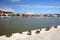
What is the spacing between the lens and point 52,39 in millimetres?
6383

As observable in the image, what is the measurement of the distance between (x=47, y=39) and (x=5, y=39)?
1.59 m

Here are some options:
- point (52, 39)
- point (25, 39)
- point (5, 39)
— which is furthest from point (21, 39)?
point (52, 39)

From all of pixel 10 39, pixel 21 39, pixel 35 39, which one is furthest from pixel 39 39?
pixel 10 39

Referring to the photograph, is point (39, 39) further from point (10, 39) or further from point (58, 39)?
point (10, 39)

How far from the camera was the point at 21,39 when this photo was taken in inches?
254

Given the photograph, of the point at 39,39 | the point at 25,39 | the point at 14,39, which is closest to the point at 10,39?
the point at 14,39

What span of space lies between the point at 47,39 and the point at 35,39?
450 millimetres

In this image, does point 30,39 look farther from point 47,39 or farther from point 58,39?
point 58,39

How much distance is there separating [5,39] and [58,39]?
78.8 inches

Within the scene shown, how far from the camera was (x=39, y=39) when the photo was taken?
6359 mm

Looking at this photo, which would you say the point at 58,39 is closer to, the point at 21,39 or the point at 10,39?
the point at 21,39

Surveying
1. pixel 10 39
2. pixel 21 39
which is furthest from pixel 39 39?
pixel 10 39

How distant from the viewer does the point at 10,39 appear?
6488 mm

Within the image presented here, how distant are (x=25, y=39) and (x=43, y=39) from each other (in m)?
0.67
